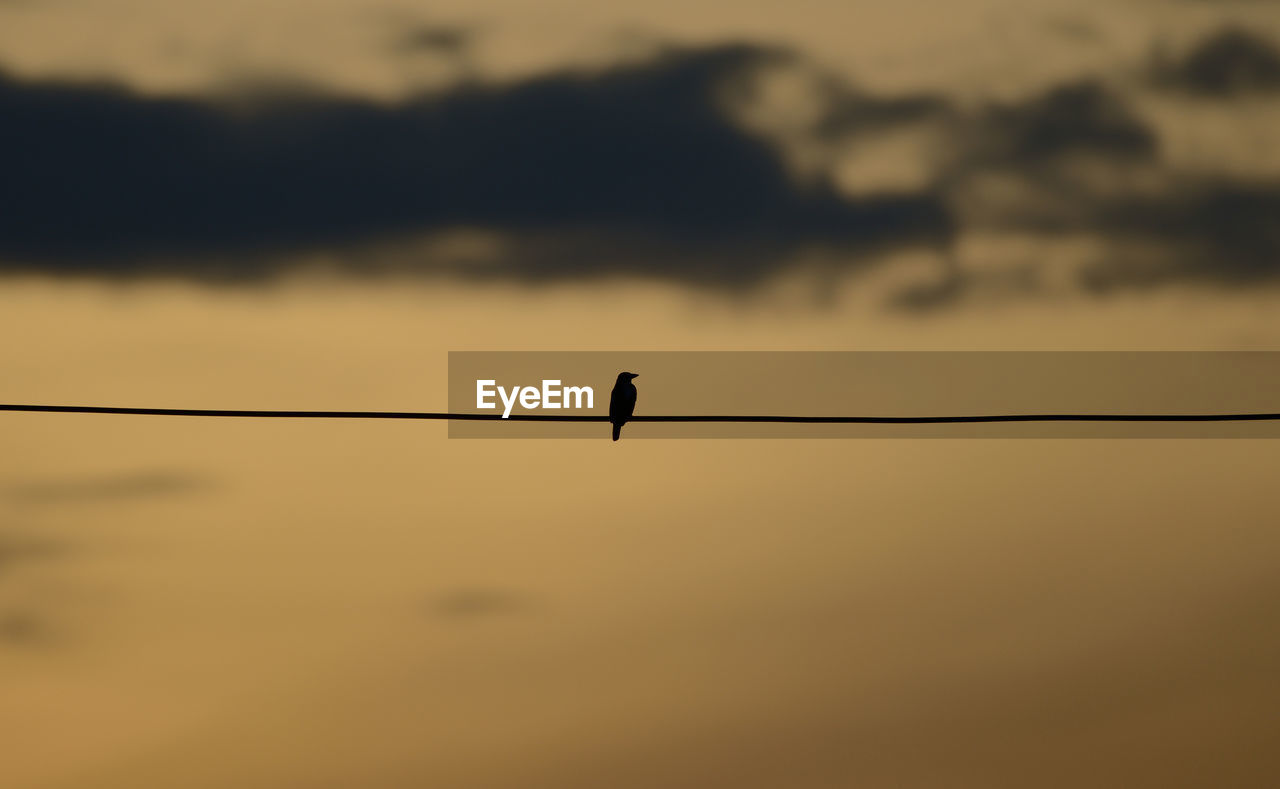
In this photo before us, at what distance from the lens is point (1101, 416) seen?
95.7 ft

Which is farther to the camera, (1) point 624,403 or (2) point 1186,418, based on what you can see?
(1) point 624,403

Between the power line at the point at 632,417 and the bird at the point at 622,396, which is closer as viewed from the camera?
the power line at the point at 632,417

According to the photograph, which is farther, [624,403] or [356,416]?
[624,403]

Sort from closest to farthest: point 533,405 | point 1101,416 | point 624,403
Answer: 1. point 1101,416
2. point 533,405
3. point 624,403

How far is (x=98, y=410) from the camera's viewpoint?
29.3 metres

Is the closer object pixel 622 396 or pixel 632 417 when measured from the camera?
pixel 632 417

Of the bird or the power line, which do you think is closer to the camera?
the power line

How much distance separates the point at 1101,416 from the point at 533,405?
13.0 m

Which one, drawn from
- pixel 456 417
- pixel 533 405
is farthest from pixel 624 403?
pixel 456 417

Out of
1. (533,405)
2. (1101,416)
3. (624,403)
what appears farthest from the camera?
(624,403)

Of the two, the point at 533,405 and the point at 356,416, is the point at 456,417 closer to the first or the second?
the point at 356,416

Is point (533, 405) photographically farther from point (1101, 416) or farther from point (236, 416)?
point (1101, 416)

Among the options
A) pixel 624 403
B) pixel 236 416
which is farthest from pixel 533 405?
pixel 236 416

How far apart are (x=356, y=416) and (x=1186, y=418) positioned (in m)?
10.7
